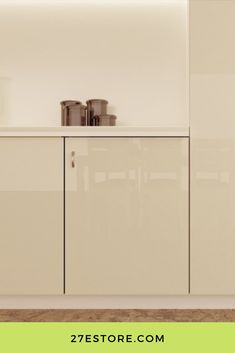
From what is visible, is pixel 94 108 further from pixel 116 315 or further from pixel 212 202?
pixel 116 315

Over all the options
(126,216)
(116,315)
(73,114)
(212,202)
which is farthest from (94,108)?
(116,315)

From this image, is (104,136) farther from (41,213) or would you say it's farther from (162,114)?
(162,114)

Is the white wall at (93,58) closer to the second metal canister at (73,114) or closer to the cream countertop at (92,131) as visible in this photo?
the second metal canister at (73,114)

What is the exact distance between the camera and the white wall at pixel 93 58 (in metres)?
2.58

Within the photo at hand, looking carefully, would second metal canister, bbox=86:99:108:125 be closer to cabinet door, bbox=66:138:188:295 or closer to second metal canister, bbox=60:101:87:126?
second metal canister, bbox=60:101:87:126

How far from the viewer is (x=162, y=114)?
102 inches

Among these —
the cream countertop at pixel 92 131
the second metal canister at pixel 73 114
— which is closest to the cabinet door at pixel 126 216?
the cream countertop at pixel 92 131

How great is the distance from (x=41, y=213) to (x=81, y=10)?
1.41 meters

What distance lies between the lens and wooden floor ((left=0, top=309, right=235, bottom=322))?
2010 millimetres

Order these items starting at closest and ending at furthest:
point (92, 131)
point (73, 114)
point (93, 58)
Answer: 1. point (92, 131)
2. point (73, 114)
3. point (93, 58)

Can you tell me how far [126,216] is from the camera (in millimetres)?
2053

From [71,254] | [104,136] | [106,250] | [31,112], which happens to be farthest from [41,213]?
[31,112]

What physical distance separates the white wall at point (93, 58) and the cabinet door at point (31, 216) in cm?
60

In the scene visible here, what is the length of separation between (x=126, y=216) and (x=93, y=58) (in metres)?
1.15
